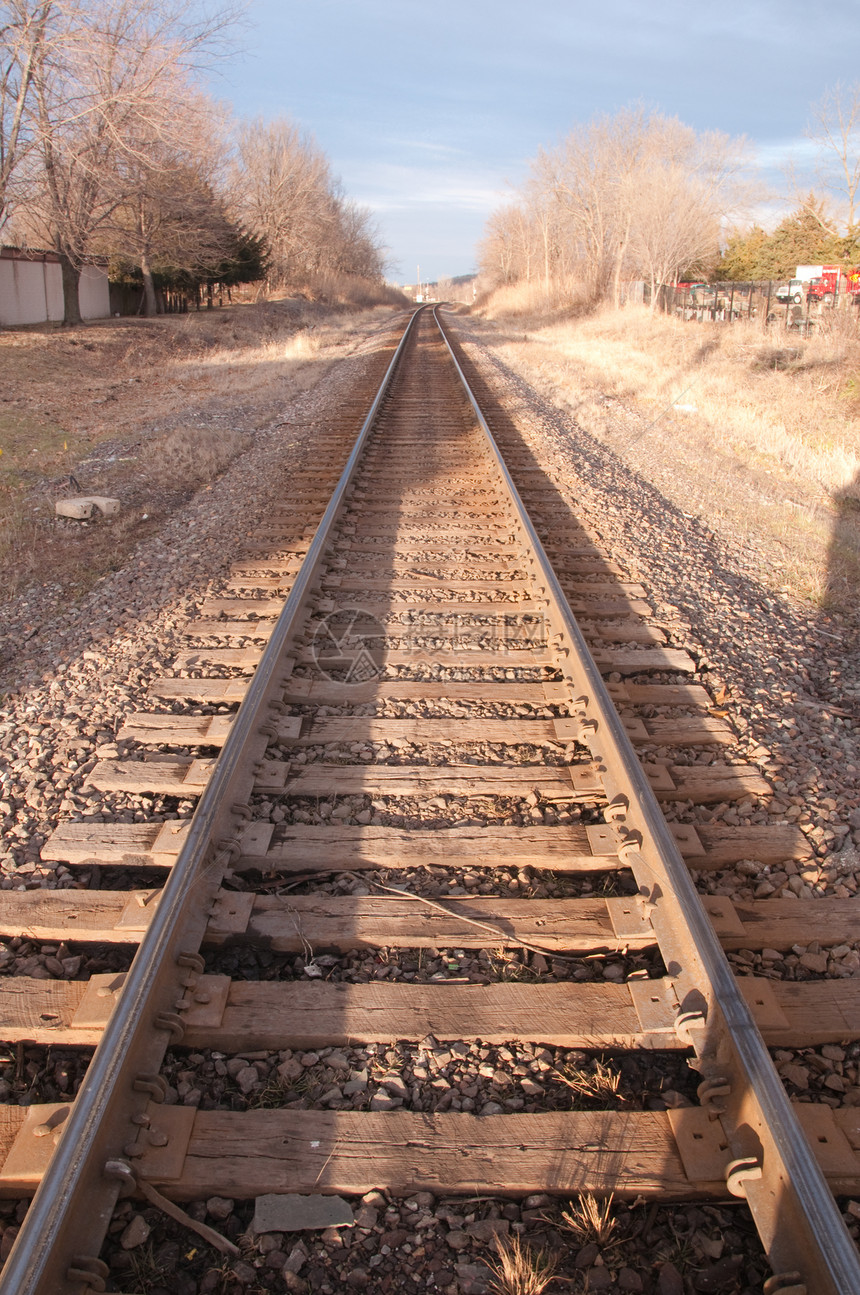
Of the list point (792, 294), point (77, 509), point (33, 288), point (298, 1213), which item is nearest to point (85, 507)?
point (77, 509)

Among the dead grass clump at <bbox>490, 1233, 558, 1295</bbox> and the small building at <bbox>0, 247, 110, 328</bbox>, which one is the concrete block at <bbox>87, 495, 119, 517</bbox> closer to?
the dead grass clump at <bbox>490, 1233, 558, 1295</bbox>

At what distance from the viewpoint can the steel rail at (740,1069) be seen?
62.9 inches

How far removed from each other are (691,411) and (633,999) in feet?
40.4

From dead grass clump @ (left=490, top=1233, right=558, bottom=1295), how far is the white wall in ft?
97.1

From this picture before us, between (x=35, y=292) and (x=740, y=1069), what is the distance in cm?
3199

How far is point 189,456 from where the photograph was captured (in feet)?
30.6

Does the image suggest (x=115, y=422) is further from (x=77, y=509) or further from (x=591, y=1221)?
(x=591, y=1221)

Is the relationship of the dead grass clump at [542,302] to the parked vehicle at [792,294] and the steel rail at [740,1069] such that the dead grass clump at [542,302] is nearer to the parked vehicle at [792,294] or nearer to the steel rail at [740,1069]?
the parked vehicle at [792,294]

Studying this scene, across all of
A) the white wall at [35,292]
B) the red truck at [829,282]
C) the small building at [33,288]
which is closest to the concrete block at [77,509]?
the small building at [33,288]

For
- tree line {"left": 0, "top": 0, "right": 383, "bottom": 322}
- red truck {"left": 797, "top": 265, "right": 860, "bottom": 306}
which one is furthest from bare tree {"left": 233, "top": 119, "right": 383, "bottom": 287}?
red truck {"left": 797, "top": 265, "right": 860, "bottom": 306}

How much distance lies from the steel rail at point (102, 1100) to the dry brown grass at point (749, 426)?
464 cm

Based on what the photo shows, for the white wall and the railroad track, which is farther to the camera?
the white wall

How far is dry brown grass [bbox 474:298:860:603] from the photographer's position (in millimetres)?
7141

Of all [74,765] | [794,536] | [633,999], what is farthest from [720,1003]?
[794,536]
